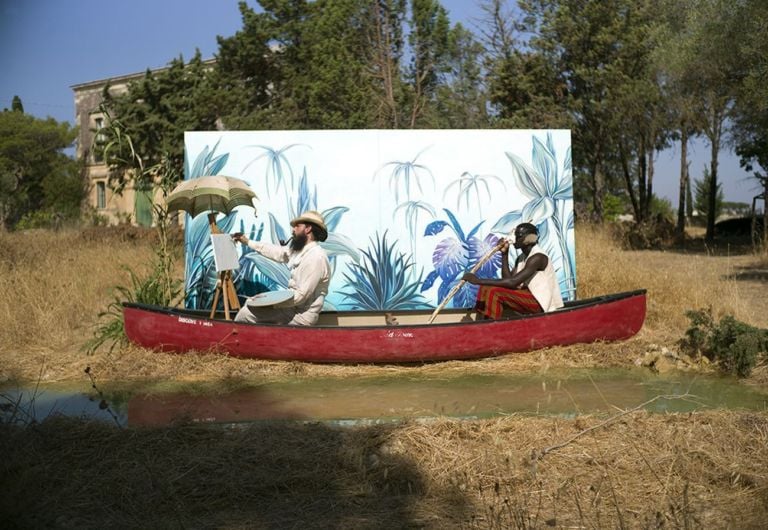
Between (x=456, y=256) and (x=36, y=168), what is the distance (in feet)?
106

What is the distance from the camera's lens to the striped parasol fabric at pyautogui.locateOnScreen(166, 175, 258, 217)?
30.9 feet

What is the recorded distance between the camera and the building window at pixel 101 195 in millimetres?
39719

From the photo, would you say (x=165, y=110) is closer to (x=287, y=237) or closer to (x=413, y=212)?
(x=287, y=237)

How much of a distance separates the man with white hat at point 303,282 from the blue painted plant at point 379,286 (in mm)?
1920

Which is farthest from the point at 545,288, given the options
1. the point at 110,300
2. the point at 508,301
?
the point at 110,300

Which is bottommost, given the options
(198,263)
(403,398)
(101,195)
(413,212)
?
(403,398)

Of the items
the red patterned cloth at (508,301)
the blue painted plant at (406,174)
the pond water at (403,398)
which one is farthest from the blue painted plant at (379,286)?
the pond water at (403,398)

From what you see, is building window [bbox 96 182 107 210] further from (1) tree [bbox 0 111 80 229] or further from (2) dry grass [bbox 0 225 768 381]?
(2) dry grass [bbox 0 225 768 381]

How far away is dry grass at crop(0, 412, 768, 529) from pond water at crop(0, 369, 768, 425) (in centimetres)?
73

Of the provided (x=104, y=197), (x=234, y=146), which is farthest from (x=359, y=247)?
(x=104, y=197)

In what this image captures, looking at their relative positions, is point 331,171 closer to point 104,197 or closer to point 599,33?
point 599,33

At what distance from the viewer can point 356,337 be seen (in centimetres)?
869

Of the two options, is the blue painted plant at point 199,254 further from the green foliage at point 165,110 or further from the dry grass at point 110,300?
Answer: the green foliage at point 165,110

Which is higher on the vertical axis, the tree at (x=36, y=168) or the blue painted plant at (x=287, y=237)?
the tree at (x=36, y=168)
